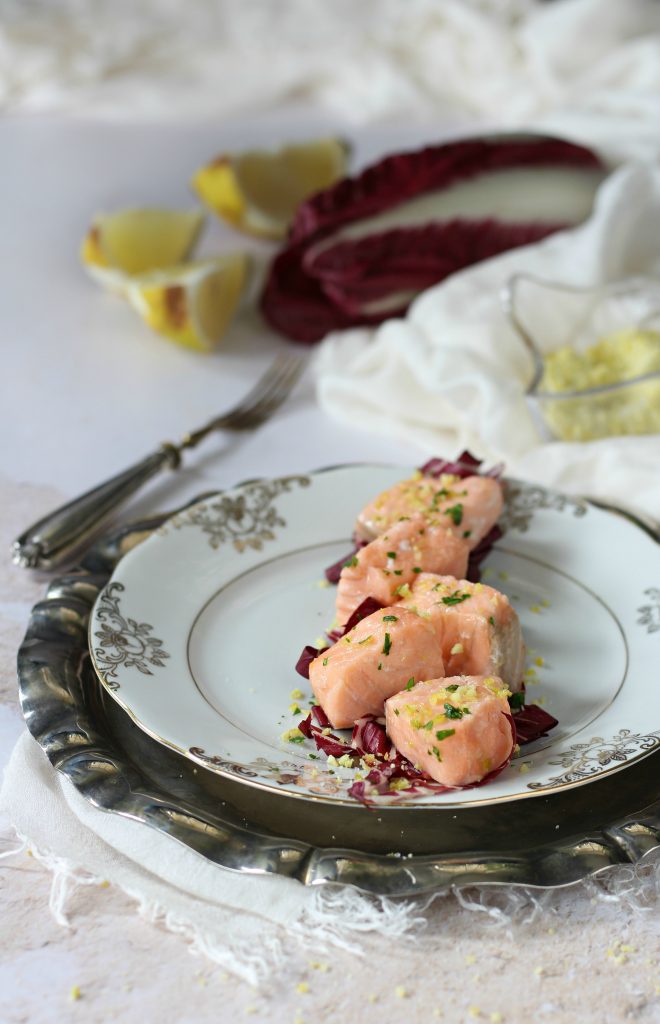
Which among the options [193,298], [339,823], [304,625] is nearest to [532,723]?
[339,823]

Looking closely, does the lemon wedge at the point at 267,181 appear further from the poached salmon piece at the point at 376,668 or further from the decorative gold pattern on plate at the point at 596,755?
the decorative gold pattern on plate at the point at 596,755

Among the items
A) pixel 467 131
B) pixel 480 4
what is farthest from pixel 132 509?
pixel 480 4

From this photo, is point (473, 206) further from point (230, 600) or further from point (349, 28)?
point (349, 28)

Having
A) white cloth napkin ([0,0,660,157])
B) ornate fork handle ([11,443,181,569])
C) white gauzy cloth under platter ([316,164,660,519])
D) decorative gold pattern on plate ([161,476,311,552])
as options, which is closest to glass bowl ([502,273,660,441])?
white gauzy cloth under platter ([316,164,660,519])

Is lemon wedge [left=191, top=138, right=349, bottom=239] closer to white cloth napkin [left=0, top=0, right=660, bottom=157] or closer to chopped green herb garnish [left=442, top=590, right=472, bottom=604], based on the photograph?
white cloth napkin [left=0, top=0, right=660, bottom=157]

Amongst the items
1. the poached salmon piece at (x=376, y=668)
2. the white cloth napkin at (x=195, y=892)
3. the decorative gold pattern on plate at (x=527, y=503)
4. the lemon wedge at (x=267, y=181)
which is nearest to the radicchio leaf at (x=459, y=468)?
the decorative gold pattern on plate at (x=527, y=503)

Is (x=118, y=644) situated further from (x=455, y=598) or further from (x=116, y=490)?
(x=116, y=490)
